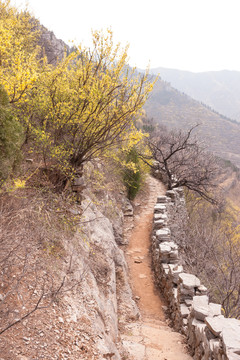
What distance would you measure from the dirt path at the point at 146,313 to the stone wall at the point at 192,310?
26 centimetres

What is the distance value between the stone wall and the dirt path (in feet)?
0.86

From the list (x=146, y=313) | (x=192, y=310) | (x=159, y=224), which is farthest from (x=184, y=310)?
(x=159, y=224)

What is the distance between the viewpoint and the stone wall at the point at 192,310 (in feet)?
10.3

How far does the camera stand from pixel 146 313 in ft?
19.2

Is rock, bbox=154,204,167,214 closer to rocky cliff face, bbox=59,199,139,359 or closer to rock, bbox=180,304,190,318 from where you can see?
rocky cliff face, bbox=59,199,139,359

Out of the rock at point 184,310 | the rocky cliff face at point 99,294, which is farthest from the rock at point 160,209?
the rock at point 184,310

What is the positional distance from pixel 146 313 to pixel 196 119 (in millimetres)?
77431

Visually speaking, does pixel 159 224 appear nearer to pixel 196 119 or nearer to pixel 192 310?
pixel 192 310

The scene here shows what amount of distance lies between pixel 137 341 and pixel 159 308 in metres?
2.29

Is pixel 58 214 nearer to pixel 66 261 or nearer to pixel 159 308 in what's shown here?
pixel 66 261

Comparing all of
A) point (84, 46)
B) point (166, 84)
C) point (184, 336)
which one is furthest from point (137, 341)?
point (166, 84)

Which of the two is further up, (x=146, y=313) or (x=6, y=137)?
(x=6, y=137)

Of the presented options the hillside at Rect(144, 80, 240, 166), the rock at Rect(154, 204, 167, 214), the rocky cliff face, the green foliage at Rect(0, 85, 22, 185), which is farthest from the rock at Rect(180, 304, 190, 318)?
the hillside at Rect(144, 80, 240, 166)

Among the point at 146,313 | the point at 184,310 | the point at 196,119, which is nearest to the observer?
the point at 184,310
